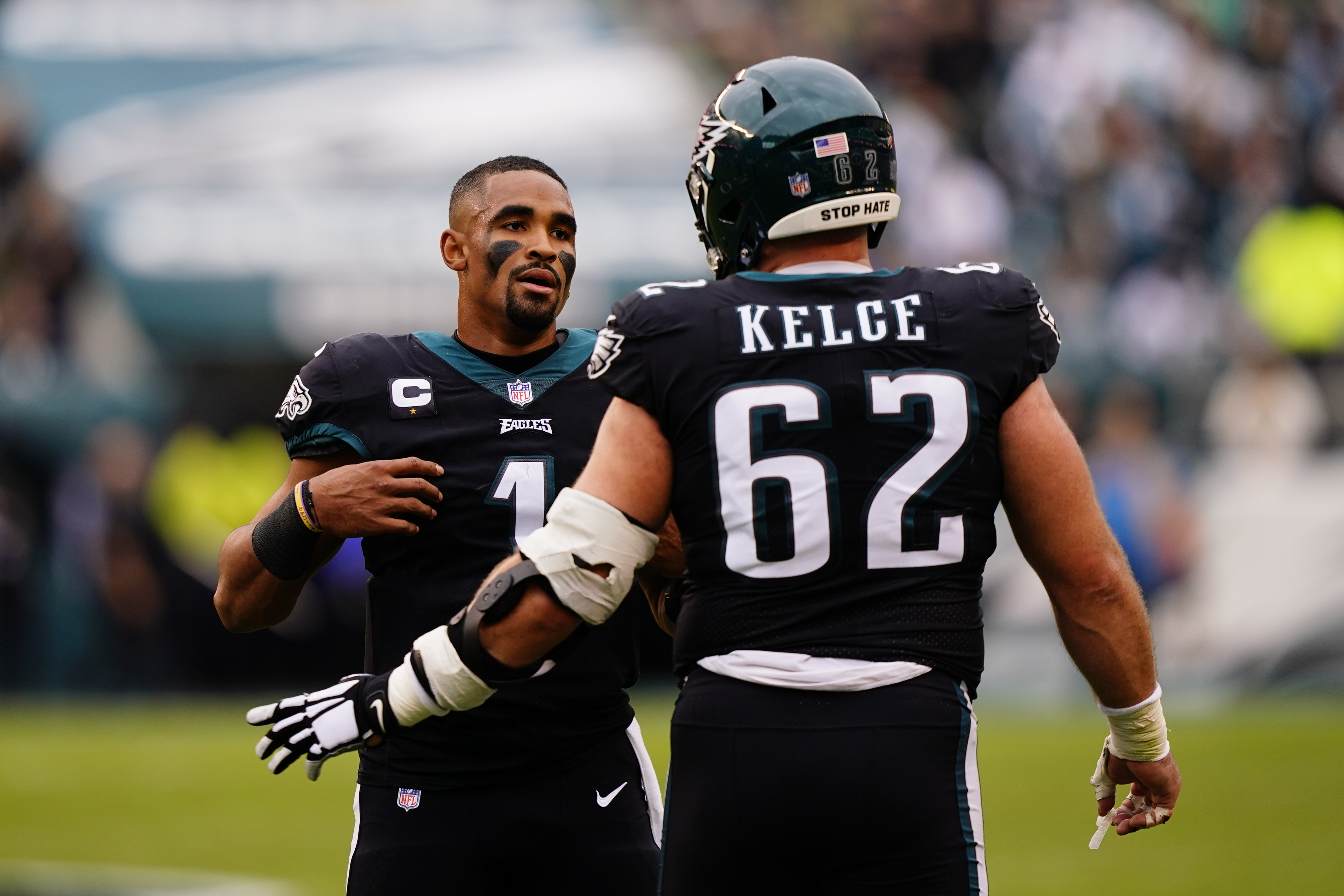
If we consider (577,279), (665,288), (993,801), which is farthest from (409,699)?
(577,279)

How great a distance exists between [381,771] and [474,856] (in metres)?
0.26

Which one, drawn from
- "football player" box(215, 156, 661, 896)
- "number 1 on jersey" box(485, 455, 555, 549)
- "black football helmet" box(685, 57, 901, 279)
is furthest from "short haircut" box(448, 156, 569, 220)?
"black football helmet" box(685, 57, 901, 279)

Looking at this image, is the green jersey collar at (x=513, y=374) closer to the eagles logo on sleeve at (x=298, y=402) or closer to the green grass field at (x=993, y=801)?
the eagles logo on sleeve at (x=298, y=402)

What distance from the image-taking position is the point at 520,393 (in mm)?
3746

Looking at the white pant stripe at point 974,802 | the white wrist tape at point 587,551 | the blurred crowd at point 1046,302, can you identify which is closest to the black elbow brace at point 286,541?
the white wrist tape at point 587,551

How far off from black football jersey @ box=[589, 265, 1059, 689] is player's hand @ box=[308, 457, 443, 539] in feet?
2.47

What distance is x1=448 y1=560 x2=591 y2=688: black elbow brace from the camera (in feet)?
9.46

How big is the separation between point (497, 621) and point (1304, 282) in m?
10.1

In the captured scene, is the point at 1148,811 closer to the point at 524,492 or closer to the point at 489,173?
the point at 524,492

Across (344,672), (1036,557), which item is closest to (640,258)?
(344,672)

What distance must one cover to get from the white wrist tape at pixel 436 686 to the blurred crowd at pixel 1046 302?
8.31 metres

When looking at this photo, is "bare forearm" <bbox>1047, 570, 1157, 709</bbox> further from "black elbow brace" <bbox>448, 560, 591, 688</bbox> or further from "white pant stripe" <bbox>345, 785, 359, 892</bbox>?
"white pant stripe" <bbox>345, 785, 359, 892</bbox>

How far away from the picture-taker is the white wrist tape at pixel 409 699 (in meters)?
2.99

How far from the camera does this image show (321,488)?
11.4 ft
